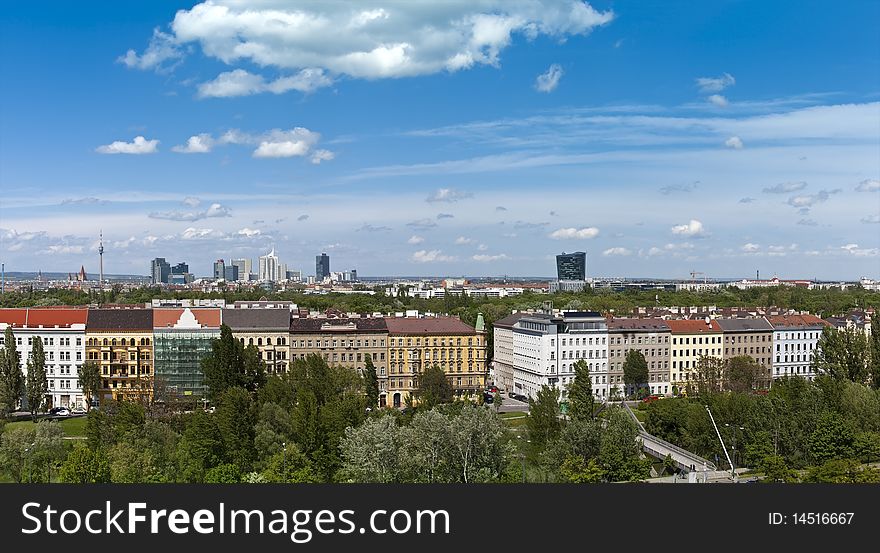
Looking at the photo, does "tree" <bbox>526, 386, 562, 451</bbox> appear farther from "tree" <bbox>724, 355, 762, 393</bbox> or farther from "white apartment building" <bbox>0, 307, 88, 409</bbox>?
"white apartment building" <bbox>0, 307, 88, 409</bbox>

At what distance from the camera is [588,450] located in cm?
4638

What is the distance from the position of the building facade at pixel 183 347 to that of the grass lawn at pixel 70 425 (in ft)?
25.9

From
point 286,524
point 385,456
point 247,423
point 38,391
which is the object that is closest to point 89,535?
point 286,524

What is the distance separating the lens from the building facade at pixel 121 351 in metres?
80.4

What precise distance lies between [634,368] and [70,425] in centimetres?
4989

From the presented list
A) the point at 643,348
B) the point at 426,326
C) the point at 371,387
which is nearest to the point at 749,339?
the point at 643,348

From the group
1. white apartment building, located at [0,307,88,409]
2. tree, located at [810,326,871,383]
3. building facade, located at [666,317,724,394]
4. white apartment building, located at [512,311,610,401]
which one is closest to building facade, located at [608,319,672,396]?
building facade, located at [666,317,724,394]

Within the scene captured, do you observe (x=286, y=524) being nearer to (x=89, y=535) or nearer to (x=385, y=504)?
(x=385, y=504)

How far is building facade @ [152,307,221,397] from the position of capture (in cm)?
7956

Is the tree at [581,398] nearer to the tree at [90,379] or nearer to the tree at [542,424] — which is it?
the tree at [542,424]

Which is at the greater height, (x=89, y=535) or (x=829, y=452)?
(x=89, y=535)

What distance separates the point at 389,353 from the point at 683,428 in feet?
114

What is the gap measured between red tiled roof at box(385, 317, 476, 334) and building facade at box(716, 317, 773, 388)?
28232mm

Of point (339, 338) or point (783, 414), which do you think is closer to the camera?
point (783, 414)
